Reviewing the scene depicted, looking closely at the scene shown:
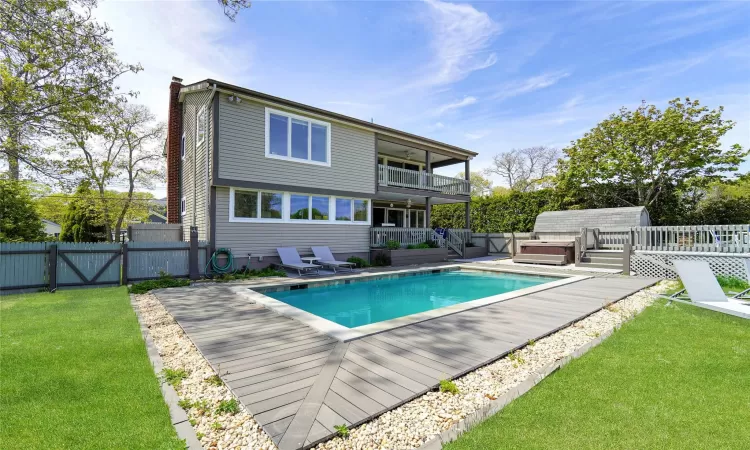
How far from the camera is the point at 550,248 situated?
1389 centimetres

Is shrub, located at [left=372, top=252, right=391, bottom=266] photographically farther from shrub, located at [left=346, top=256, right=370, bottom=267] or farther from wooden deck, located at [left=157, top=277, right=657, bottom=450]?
wooden deck, located at [left=157, top=277, right=657, bottom=450]

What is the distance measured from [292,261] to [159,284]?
3855mm

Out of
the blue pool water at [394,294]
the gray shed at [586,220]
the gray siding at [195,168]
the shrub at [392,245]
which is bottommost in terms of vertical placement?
the blue pool water at [394,294]

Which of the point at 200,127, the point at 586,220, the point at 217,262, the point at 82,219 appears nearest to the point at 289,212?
the point at 217,262

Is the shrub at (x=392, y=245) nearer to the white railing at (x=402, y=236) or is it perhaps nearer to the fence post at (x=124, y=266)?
the white railing at (x=402, y=236)

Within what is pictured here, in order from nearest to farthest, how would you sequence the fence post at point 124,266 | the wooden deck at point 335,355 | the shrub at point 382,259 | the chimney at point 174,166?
1. the wooden deck at point 335,355
2. the fence post at point 124,266
3. the shrub at point 382,259
4. the chimney at point 174,166

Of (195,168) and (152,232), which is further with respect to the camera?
(195,168)

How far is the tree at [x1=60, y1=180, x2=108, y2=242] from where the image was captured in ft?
63.2

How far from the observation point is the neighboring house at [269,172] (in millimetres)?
10445

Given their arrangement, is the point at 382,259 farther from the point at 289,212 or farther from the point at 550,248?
the point at 550,248

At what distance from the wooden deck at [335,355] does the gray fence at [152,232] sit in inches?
253

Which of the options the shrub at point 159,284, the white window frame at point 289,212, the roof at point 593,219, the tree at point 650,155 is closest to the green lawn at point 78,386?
the shrub at point 159,284

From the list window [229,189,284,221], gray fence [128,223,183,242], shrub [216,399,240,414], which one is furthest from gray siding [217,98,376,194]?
shrub [216,399,240,414]

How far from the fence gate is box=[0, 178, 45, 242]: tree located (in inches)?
415
